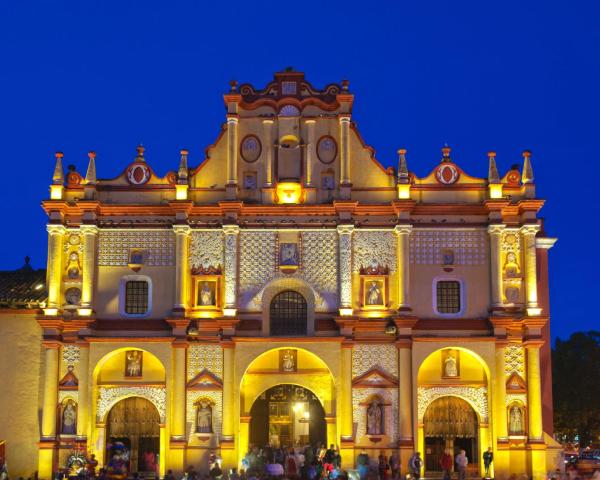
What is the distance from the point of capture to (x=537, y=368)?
47.8 metres

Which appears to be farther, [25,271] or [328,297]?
[25,271]

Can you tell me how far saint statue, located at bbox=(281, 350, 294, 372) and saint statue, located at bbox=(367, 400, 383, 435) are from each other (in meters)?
4.40

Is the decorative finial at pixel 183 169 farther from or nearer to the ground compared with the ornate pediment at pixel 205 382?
farther from the ground

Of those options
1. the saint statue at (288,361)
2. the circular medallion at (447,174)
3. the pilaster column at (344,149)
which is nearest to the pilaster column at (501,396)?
the circular medallion at (447,174)

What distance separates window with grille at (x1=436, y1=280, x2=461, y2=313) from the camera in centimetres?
4912

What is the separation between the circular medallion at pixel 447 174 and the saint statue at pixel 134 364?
17207mm

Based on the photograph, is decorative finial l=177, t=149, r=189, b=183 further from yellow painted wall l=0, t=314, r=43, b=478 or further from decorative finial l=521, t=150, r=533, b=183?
decorative finial l=521, t=150, r=533, b=183

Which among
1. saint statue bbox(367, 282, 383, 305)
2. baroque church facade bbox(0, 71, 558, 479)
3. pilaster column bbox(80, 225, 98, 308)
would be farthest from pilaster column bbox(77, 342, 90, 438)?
saint statue bbox(367, 282, 383, 305)

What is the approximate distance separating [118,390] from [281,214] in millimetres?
11650

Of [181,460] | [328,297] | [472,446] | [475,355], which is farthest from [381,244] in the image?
[181,460]

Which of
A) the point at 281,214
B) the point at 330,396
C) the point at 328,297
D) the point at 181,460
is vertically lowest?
the point at 181,460

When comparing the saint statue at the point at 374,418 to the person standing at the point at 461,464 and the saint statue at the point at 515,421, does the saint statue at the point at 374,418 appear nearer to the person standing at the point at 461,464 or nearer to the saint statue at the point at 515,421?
the person standing at the point at 461,464

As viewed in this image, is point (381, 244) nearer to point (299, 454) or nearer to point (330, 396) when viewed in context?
point (330, 396)

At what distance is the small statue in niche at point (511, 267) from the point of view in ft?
161
